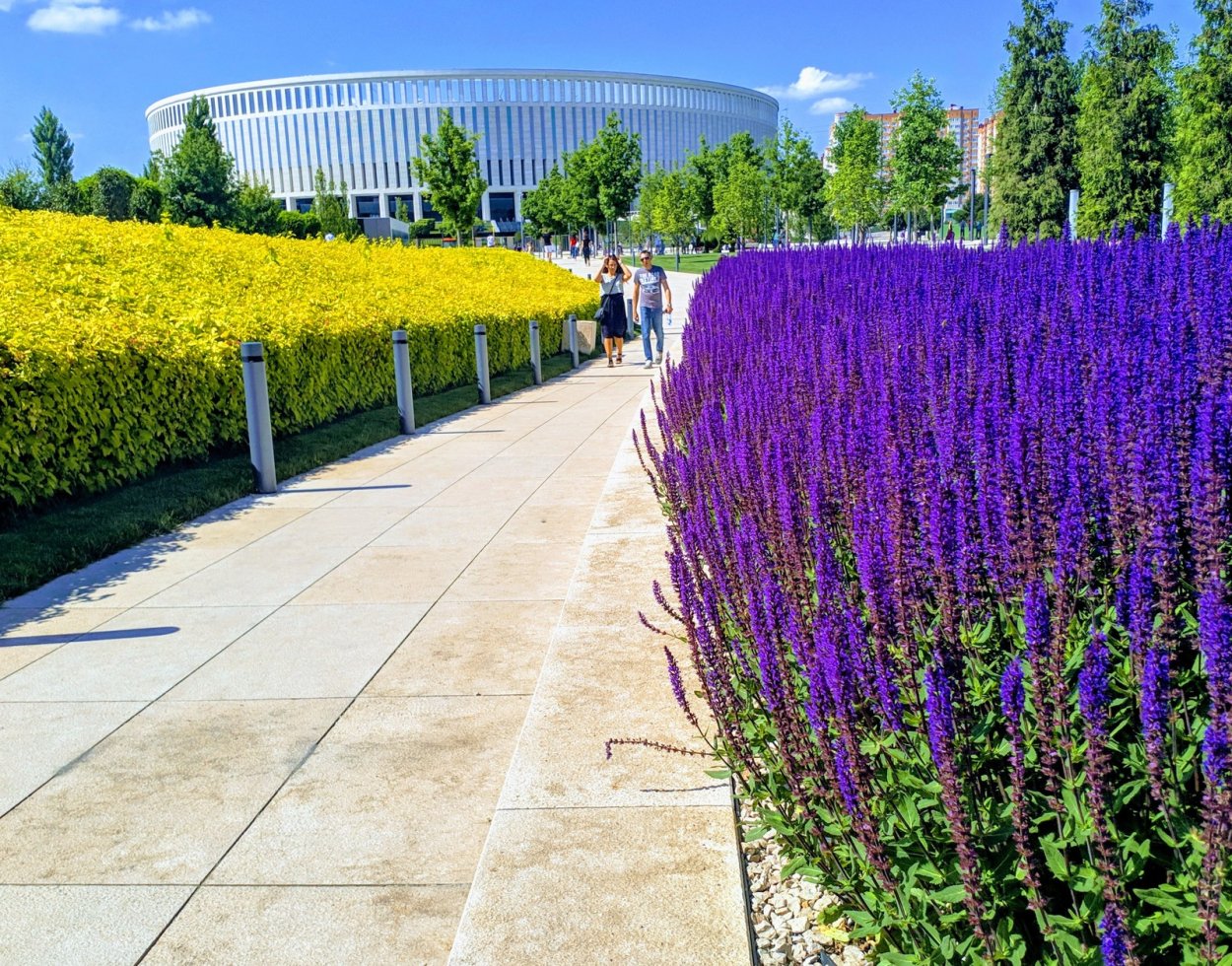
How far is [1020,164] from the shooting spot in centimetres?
3488

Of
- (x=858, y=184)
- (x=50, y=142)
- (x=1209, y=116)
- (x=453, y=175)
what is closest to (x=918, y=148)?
(x=858, y=184)

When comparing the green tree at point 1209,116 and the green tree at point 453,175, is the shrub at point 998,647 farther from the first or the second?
the green tree at point 453,175

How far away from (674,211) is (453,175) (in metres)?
25.1

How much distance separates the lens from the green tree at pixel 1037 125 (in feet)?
112

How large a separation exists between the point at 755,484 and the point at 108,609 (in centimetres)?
371

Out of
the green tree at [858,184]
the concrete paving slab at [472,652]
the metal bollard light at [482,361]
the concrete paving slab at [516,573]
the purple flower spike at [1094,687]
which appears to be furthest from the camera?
the green tree at [858,184]

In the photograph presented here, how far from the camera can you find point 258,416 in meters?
8.18

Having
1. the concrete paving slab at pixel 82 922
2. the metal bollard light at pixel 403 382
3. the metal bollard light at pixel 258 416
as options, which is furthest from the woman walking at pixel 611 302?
the concrete paving slab at pixel 82 922

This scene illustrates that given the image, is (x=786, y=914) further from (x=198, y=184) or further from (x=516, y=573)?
(x=198, y=184)

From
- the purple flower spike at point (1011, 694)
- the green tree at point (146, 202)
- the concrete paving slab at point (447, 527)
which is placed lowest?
the concrete paving slab at point (447, 527)

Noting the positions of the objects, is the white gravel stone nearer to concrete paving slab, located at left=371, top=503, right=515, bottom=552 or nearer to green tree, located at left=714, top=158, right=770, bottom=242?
concrete paving slab, located at left=371, top=503, right=515, bottom=552

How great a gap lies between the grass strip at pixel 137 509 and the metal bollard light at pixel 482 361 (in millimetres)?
2863

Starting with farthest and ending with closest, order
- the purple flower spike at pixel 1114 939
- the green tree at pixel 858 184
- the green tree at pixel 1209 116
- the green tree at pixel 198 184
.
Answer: the green tree at pixel 198 184 < the green tree at pixel 858 184 < the green tree at pixel 1209 116 < the purple flower spike at pixel 1114 939

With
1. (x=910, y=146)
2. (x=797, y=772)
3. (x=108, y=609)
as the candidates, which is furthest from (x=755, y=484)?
(x=910, y=146)
